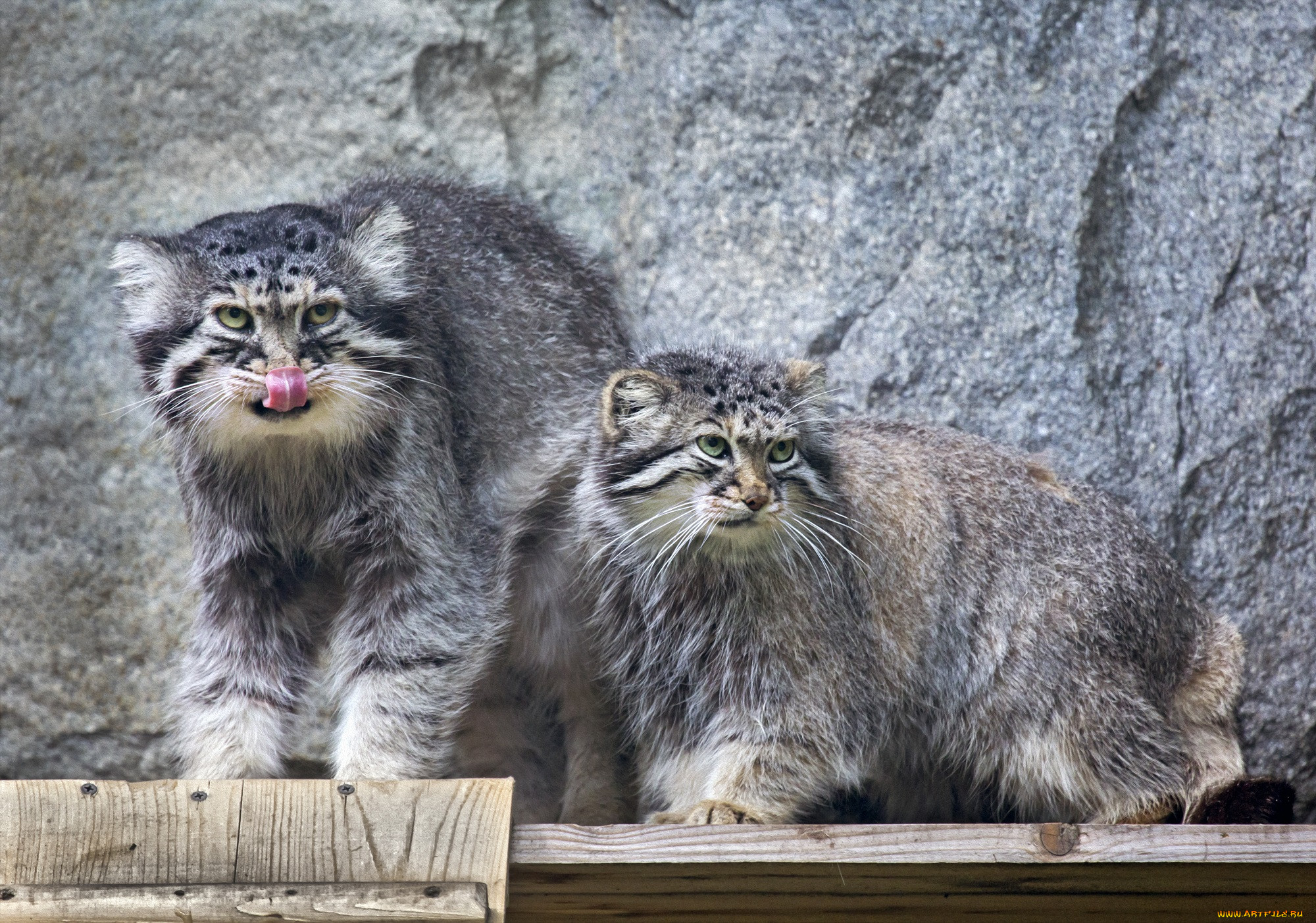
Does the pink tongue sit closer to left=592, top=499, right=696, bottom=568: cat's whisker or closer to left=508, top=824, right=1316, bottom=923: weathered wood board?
left=592, top=499, right=696, bottom=568: cat's whisker

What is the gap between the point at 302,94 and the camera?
3.96 meters

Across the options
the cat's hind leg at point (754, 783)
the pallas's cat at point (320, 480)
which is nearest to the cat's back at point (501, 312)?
the pallas's cat at point (320, 480)

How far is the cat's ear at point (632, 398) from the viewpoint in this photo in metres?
2.84

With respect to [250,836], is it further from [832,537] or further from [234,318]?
[832,537]

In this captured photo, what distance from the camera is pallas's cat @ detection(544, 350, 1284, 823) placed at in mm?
2785

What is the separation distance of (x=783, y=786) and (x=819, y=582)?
436 millimetres

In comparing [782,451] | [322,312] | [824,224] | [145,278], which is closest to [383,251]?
[322,312]

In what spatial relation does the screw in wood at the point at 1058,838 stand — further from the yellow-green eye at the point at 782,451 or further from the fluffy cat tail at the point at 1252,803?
the yellow-green eye at the point at 782,451

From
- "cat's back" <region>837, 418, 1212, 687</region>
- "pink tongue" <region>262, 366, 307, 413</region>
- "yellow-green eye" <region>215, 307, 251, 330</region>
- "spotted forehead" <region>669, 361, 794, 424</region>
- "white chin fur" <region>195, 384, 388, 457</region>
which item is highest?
"yellow-green eye" <region>215, 307, 251, 330</region>

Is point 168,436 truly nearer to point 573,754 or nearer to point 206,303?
point 206,303

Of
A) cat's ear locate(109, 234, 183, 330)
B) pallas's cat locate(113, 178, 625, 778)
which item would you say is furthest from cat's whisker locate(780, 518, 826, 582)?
cat's ear locate(109, 234, 183, 330)

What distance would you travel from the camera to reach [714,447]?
277cm

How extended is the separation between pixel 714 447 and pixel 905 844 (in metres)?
0.89

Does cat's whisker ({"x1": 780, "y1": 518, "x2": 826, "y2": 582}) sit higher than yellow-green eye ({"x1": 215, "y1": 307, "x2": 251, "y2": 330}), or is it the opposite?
yellow-green eye ({"x1": 215, "y1": 307, "x2": 251, "y2": 330})
